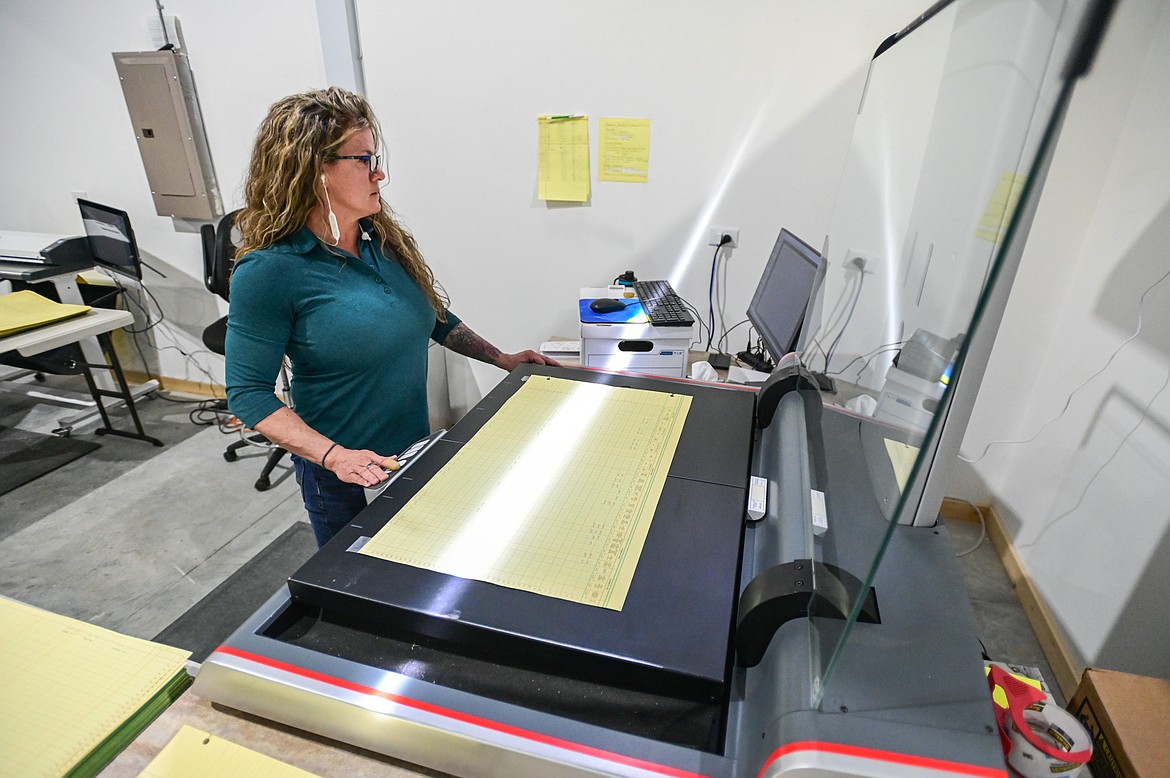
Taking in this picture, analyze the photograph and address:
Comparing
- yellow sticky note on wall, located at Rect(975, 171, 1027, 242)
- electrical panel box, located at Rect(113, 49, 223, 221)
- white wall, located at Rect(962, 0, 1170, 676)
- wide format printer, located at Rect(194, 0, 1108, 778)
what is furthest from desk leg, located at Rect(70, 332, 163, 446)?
white wall, located at Rect(962, 0, 1170, 676)

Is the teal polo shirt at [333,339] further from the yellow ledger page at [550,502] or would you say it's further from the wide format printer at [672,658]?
the wide format printer at [672,658]

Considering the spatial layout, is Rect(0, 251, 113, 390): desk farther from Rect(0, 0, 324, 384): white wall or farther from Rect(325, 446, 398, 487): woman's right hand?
Rect(325, 446, 398, 487): woman's right hand

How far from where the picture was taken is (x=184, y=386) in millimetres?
3461

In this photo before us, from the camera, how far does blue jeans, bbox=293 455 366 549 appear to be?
126 centimetres

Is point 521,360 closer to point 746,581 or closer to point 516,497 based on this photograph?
point 516,497

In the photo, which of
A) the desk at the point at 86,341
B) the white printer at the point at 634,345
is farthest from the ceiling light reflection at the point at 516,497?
the desk at the point at 86,341

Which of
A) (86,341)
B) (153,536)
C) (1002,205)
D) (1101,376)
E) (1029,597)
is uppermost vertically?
(1002,205)

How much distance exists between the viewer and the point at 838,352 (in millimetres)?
870

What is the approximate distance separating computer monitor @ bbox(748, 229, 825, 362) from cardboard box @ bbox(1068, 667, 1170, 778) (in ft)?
2.50

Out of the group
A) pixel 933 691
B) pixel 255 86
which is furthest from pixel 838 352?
pixel 255 86

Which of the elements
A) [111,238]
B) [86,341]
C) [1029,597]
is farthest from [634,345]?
[86,341]

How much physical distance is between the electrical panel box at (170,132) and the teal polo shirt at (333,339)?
86.6 inches

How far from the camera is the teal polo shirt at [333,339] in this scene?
3.48ft

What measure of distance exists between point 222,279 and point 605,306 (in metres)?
1.97
